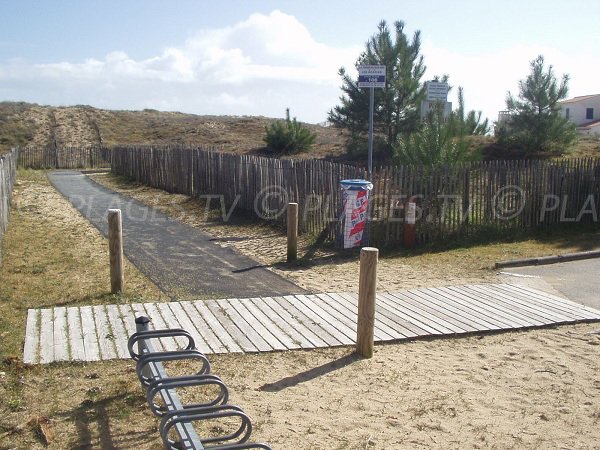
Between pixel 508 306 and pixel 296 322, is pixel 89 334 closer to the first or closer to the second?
pixel 296 322

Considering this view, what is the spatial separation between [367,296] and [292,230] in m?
4.51

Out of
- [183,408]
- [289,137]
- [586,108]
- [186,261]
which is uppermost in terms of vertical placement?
[586,108]

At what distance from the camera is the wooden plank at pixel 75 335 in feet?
19.3

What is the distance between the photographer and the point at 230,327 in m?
6.84

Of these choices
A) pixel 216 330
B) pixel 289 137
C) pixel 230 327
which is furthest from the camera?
pixel 289 137

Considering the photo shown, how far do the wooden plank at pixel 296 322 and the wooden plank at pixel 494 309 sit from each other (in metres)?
2.07

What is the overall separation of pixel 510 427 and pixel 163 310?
4016 millimetres

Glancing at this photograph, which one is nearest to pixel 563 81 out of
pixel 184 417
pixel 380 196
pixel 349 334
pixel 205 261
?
pixel 380 196

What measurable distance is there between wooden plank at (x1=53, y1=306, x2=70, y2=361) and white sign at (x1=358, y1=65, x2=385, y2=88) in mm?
6109

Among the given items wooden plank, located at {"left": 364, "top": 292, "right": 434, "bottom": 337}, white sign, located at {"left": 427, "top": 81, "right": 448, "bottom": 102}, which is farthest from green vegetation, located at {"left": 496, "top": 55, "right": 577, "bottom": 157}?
wooden plank, located at {"left": 364, "top": 292, "right": 434, "bottom": 337}

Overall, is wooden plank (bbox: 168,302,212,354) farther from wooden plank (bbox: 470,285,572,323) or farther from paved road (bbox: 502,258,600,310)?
paved road (bbox: 502,258,600,310)

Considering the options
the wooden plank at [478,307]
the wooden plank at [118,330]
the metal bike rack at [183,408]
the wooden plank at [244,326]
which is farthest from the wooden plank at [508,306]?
the wooden plank at [118,330]

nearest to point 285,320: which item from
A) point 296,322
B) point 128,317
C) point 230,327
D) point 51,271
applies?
point 296,322

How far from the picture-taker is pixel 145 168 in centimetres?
2484
